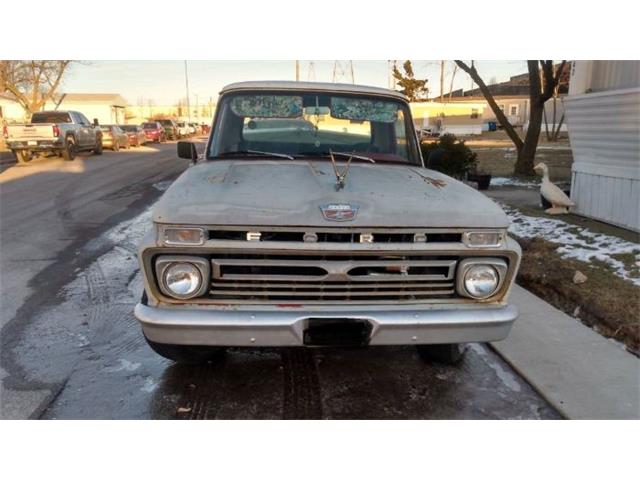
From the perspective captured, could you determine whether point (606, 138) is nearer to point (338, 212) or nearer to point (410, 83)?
point (338, 212)

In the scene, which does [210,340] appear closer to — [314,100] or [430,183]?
[430,183]

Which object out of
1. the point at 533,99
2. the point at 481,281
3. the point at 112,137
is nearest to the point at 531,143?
the point at 533,99

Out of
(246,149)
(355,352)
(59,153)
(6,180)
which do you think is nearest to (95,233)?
(246,149)

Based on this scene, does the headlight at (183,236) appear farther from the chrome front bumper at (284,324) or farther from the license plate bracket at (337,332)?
the license plate bracket at (337,332)

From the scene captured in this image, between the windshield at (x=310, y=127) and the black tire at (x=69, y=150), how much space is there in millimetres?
17030

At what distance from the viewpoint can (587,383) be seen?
3457 mm

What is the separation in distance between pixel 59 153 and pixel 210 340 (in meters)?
20.5

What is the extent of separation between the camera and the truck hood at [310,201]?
8.97 feet

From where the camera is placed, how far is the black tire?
18.8 metres

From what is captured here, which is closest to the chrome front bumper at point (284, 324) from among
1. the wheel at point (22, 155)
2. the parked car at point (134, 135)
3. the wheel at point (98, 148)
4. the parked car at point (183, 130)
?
the wheel at point (22, 155)

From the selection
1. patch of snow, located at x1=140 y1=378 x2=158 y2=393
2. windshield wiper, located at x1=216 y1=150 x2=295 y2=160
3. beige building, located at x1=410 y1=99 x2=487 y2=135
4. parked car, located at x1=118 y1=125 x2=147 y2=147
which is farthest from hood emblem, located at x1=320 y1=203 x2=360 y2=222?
beige building, located at x1=410 y1=99 x2=487 y2=135

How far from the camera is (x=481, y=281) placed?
2.99m

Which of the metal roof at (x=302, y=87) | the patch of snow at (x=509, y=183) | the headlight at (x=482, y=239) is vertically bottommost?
the patch of snow at (x=509, y=183)

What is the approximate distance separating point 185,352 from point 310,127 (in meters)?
1.97
